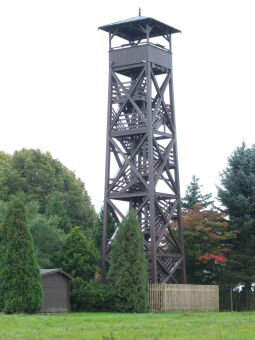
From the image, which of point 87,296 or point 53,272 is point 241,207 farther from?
point 53,272

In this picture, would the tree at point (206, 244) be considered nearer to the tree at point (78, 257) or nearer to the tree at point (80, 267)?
the tree at point (80, 267)

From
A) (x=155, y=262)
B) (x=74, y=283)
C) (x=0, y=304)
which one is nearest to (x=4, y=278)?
(x=0, y=304)

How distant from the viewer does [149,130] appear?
1833 inches

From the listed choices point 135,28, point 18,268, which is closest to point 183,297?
point 18,268

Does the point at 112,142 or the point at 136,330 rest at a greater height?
the point at 112,142

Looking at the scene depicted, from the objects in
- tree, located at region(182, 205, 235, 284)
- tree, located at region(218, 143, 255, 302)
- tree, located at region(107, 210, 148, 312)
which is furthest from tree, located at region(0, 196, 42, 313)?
tree, located at region(218, 143, 255, 302)

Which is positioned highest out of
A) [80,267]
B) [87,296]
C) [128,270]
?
[80,267]

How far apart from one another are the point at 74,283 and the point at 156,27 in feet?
52.5

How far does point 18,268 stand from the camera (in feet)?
127

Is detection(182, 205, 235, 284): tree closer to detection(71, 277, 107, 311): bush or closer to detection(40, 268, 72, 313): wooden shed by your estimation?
detection(71, 277, 107, 311): bush

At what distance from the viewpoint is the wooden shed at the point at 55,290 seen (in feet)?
136

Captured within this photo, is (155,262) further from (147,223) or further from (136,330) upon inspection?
(136,330)

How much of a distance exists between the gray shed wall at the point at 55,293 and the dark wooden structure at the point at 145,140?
197 inches

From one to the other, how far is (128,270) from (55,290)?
12.8ft
